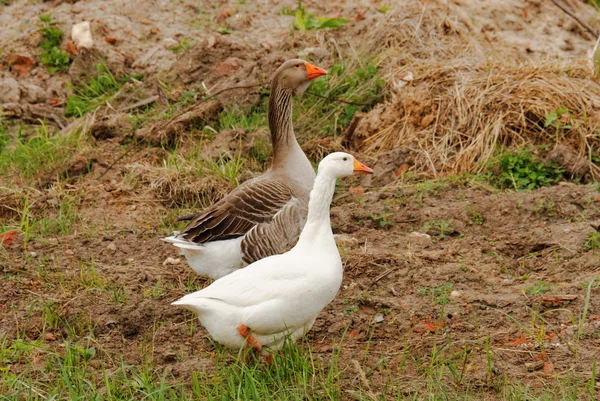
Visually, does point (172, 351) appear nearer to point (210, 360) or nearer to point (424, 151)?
point (210, 360)

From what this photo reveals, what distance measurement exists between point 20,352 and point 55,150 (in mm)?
4149

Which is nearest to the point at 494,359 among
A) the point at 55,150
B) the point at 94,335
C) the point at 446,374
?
the point at 446,374

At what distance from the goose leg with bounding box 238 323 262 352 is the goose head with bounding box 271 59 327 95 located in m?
2.98

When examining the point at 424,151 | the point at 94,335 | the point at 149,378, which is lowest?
the point at 424,151

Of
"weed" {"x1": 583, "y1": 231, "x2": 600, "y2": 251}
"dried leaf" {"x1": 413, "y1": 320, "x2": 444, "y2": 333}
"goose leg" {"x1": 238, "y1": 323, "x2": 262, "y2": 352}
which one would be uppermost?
"goose leg" {"x1": 238, "y1": 323, "x2": 262, "y2": 352}

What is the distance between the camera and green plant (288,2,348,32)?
32.8 ft

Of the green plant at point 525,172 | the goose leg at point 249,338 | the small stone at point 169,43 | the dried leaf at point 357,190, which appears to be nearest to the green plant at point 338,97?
the dried leaf at point 357,190

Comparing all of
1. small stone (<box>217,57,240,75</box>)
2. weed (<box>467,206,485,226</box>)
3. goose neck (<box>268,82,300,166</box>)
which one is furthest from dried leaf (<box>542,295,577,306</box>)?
small stone (<box>217,57,240,75</box>)

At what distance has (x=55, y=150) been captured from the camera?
339 inches

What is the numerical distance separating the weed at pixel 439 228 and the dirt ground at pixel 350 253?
15 millimetres

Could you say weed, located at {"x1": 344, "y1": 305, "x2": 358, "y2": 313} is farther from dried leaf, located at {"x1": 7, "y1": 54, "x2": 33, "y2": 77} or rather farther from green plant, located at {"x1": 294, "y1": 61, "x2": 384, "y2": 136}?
dried leaf, located at {"x1": 7, "y1": 54, "x2": 33, "y2": 77}

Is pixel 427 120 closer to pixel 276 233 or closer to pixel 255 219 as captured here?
pixel 276 233

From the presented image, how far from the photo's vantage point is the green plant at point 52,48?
10.3m

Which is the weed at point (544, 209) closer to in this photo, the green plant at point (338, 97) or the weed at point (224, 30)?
the green plant at point (338, 97)
